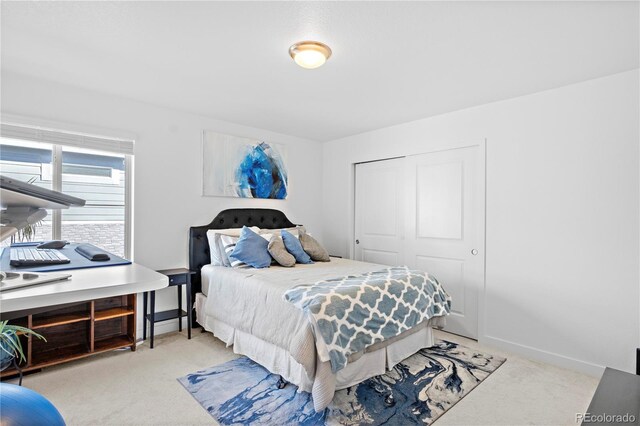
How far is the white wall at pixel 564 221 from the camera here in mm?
2566

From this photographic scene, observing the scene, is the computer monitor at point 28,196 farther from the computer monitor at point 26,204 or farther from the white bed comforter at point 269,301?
the white bed comforter at point 269,301

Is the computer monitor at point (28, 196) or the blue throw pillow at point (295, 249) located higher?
the computer monitor at point (28, 196)

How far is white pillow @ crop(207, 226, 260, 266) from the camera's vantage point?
11.4 feet

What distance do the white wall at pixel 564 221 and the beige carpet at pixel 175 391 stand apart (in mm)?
313

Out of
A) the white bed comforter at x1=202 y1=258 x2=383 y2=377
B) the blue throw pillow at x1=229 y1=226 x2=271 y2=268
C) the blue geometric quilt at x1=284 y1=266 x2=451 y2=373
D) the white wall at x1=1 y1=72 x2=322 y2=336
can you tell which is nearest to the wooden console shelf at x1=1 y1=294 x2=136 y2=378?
the white wall at x1=1 y1=72 x2=322 y2=336

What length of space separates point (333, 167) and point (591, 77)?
306cm


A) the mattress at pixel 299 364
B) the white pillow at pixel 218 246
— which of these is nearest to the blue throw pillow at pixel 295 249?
the white pillow at pixel 218 246

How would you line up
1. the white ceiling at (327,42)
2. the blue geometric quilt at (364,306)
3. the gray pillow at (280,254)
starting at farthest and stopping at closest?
the gray pillow at (280,254), the blue geometric quilt at (364,306), the white ceiling at (327,42)

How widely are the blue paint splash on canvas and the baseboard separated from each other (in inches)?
116

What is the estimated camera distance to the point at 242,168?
4109 mm

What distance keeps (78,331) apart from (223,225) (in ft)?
5.48

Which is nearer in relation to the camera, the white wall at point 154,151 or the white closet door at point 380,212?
the white wall at point 154,151

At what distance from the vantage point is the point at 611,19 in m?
1.89

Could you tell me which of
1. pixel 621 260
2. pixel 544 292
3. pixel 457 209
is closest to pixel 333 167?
pixel 457 209
